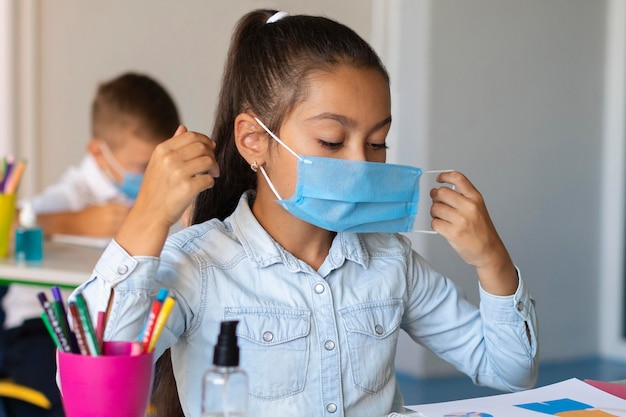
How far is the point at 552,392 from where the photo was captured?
1214mm

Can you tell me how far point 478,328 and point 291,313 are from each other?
0.38 meters

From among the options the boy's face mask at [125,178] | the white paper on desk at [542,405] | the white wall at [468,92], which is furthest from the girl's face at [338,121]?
the white wall at [468,92]

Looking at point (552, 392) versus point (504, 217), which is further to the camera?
point (504, 217)

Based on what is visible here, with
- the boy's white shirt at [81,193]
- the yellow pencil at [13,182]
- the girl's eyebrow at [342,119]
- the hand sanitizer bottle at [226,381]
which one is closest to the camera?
the hand sanitizer bottle at [226,381]

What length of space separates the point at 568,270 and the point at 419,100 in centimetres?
137

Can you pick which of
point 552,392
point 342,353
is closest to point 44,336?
point 342,353

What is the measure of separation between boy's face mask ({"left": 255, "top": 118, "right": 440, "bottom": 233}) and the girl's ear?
16 mm

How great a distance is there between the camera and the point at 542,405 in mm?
1142

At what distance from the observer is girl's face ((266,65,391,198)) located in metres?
1.35

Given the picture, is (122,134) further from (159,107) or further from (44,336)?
(44,336)

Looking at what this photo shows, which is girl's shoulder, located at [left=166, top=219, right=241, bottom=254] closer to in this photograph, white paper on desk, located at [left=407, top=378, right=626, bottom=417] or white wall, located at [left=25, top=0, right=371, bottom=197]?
white paper on desk, located at [left=407, top=378, right=626, bottom=417]

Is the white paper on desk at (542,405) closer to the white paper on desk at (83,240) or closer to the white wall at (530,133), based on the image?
the white paper on desk at (83,240)

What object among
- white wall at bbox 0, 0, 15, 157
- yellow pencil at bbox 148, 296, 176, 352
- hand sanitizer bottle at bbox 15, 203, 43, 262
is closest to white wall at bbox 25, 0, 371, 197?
white wall at bbox 0, 0, 15, 157

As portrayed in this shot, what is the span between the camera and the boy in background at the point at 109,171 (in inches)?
115
